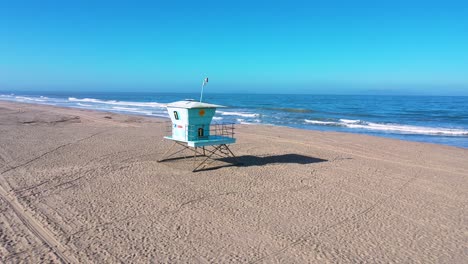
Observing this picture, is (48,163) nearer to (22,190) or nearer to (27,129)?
(22,190)

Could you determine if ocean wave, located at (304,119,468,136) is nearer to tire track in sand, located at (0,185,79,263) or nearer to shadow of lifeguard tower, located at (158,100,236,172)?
shadow of lifeguard tower, located at (158,100,236,172)

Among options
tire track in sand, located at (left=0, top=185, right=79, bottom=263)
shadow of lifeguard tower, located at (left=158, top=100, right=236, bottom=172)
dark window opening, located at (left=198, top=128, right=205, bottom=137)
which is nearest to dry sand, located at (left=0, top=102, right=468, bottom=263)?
tire track in sand, located at (left=0, top=185, right=79, bottom=263)

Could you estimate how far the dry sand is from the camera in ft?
18.6

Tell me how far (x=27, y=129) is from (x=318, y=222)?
17348 mm

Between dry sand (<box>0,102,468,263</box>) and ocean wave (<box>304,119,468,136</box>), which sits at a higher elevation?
dry sand (<box>0,102,468,263</box>)

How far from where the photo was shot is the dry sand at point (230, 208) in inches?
224

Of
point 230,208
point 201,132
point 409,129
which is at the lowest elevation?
point 409,129

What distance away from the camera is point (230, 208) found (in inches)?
300

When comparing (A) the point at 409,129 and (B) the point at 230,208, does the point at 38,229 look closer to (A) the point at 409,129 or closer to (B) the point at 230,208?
(B) the point at 230,208

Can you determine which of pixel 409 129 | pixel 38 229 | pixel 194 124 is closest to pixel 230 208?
pixel 38 229

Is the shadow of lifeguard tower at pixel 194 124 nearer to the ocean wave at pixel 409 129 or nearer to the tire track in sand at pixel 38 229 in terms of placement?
the tire track in sand at pixel 38 229

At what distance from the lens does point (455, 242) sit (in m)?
6.25

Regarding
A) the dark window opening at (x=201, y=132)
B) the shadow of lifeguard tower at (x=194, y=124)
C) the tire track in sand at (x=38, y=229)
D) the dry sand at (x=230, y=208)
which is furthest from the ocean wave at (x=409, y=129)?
the tire track in sand at (x=38, y=229)

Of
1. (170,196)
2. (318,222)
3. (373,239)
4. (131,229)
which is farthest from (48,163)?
(373,239)
